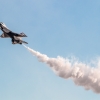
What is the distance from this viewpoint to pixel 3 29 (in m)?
143

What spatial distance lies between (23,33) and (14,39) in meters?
7.09

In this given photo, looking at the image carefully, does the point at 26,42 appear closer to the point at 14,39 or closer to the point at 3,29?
the point at 14,39

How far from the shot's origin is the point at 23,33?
466 ft

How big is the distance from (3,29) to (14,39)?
1023 centimetres

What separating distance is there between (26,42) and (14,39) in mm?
7074

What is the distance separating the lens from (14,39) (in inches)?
5418

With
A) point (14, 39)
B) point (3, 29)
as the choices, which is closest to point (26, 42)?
point (14, 39)

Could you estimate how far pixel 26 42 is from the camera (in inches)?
5330

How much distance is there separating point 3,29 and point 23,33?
11228mm

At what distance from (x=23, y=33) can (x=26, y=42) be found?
344 inches

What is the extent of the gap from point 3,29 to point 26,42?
1686cm
